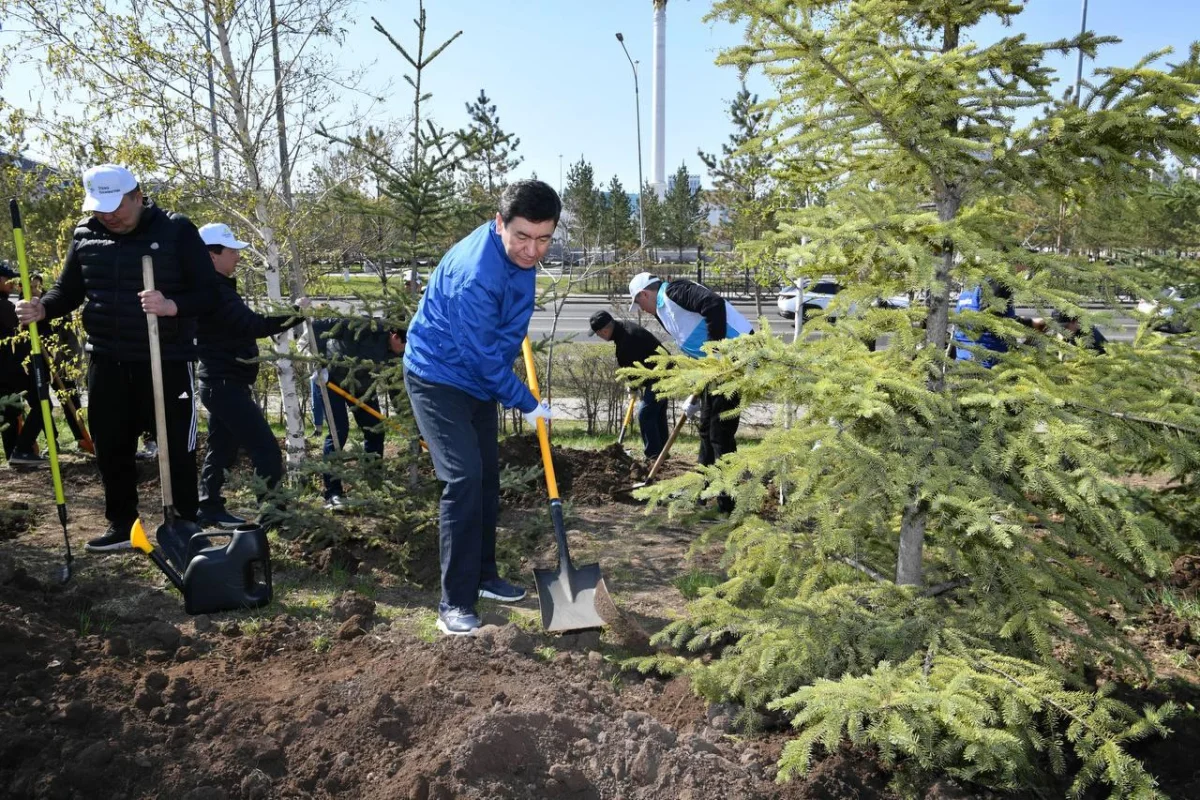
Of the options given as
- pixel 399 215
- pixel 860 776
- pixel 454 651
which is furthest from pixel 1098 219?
pixel 399 215

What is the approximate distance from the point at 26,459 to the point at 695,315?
548 cm

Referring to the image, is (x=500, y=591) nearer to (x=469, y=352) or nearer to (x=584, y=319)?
(x=469, y=352)

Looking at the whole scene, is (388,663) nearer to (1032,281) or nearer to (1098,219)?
(1032,281)

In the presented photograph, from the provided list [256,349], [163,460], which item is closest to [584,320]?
[256,349]

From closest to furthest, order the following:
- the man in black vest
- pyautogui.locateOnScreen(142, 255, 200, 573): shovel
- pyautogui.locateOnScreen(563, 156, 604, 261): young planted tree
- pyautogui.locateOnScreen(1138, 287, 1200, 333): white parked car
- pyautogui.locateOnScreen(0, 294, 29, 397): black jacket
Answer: pyautogui.locateOnScreen(1138, 287, 1200, 333): white parked car
pyautogui.locateOnScreen(142, 255, 200, 573): shovel
the man in black vest
pyautogui.locateOnScreen(0, 294, 29, 397): black jacket
pyautogui.locateOnScreen(563, 156, 604, 261): young planted tree

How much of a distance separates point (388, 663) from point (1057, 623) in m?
2.25

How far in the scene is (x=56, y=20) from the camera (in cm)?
533

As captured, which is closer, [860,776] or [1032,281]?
[1032,281]

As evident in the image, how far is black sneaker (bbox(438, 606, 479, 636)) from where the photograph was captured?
3.52 meters

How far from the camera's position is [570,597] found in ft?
12.1

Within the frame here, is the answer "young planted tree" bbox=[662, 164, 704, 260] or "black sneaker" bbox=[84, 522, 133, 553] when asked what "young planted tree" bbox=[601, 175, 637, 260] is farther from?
"black sneaker" bbox=[84, 522, 133, 553]

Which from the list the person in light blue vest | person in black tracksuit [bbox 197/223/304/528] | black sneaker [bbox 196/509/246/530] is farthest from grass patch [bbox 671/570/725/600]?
black sneaker [bbox 196/509/246/530]

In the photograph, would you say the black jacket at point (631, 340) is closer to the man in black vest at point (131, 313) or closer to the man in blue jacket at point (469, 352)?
the man in blue jacket at point (469, 352)

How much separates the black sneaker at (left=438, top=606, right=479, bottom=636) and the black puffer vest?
2.03 meters
